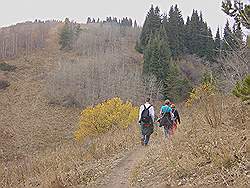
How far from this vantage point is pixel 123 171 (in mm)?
8680

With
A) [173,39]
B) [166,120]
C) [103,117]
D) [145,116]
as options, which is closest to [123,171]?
[145,116]

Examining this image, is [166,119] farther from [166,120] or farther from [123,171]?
[123,171]

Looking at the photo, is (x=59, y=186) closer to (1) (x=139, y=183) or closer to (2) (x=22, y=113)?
(1) (x=139, y=183)

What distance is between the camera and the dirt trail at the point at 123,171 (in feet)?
25.0

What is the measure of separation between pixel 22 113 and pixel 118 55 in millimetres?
30679

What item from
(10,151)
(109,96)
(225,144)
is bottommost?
(10,151)

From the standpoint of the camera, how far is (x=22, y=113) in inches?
2441

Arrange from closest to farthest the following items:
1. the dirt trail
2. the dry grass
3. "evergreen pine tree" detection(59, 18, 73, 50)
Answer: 1. the dry grass
2. the dirt trail
3. "evergreen pine tree" detection(59, 18, 73, 50)

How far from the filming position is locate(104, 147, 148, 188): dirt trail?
7.62m

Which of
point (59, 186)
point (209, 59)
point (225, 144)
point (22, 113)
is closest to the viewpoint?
point (225, 144)

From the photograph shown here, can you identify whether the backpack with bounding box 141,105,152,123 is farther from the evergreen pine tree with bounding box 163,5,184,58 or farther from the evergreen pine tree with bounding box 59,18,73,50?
the evergreen pine tree with bounding box 59,18,73,50

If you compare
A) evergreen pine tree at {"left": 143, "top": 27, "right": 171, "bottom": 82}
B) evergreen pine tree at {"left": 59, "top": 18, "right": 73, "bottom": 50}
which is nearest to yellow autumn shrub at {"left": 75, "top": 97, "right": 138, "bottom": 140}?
evergreen pine tree at {"left": 143, "top": 27, "right": 171, "bottom": 82}

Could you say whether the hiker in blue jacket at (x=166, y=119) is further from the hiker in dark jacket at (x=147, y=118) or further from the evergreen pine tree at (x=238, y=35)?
the evergreen pine tree at (x=238, y=35)

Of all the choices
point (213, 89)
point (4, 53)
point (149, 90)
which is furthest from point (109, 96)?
point (213, 89)
